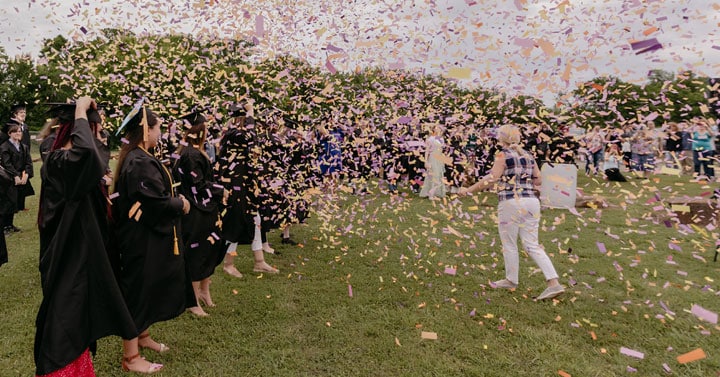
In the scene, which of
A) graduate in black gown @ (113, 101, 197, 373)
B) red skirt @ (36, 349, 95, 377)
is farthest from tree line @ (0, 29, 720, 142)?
red skirt @ (36, 349, 95, 377)

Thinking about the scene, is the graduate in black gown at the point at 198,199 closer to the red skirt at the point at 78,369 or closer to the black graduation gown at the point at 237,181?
the black graduation gown at the point at 237,181

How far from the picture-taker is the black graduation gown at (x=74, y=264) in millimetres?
3602

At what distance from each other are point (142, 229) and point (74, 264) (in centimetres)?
67

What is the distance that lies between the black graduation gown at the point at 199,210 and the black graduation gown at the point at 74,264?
1680 mm

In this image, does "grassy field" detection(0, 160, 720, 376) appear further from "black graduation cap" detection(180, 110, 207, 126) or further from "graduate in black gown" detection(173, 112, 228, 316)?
"black graduation cap" detection(180, 110, 207, 126)

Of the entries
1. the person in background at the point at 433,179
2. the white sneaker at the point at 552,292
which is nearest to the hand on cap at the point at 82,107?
the white sneaker at the point at 552,292

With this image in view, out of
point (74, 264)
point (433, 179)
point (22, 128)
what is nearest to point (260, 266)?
point (74, 264)

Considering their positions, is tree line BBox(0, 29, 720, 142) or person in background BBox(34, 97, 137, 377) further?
tree line BBox(0, 29, 720, 142)

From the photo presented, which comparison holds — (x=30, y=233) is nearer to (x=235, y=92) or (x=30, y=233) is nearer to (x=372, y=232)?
(x=235, y=92)

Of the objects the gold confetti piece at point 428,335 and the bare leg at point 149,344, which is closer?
the bare leg at point 149,344

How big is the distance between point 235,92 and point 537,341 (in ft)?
18.9

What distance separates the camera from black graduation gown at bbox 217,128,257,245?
684 centimetres

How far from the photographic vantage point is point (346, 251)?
880cm

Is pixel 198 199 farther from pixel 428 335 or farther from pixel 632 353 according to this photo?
pixel 632 353
